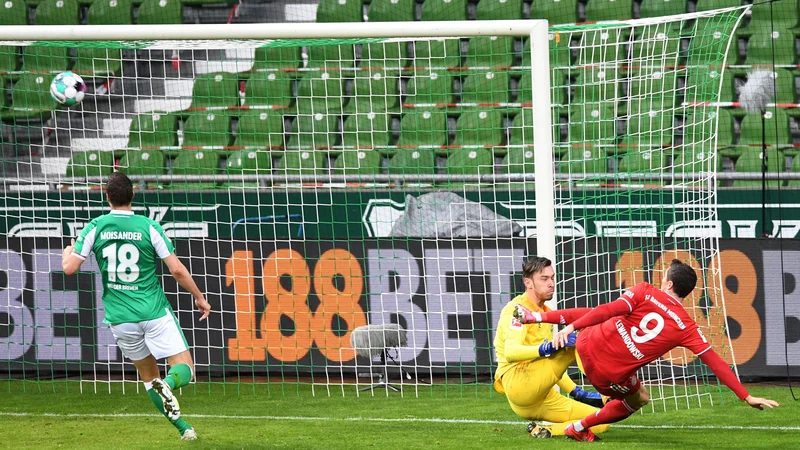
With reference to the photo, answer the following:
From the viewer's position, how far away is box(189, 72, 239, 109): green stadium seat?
11.8m

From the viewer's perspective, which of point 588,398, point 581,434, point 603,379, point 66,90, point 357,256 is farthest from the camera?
point 357,256

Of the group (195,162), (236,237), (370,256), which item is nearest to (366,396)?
(370,256)

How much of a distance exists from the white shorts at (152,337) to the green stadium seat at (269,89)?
19.1ft

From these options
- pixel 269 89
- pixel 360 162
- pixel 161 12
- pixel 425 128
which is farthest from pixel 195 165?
pixel 161 12

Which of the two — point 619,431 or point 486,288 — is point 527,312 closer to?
point 619,431

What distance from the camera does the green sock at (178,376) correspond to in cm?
600

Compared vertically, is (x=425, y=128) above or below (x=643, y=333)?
above

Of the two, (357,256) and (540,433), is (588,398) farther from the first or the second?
(357,256)

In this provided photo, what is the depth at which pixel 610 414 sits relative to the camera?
614 cm

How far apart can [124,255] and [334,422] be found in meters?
2.12

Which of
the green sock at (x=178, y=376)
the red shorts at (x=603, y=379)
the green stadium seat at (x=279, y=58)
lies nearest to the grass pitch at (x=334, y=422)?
the red shorts at (x=603, y=379)

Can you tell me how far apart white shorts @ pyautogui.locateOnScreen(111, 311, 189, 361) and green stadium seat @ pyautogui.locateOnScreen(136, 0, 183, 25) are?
8.08 meters

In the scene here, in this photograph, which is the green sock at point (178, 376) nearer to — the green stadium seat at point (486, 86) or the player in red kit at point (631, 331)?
the player in red kit at point (631, 331)

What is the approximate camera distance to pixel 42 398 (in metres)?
8.80
